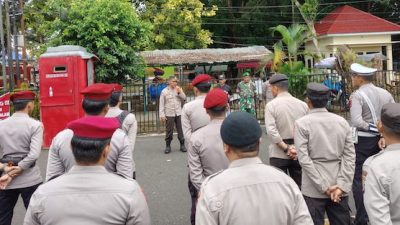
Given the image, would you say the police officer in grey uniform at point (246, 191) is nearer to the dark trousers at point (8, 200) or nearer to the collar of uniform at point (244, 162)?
the collar of uniform at point (244, 162)

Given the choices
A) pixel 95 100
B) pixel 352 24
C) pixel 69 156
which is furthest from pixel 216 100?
pixel 352 24

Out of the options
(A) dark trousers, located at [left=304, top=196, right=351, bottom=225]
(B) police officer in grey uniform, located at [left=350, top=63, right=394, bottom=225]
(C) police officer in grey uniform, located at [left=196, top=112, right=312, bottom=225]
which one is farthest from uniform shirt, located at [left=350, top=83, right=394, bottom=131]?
(C) police officer in grey uniform, located at [left=196, top=112, right=312, bottom=225]

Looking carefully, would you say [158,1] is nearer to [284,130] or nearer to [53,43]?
[53,43]

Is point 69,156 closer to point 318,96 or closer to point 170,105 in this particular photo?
point 318,96

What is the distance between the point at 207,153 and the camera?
4.07m

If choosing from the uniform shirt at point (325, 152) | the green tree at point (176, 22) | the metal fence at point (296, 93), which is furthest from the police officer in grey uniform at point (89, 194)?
the green tree at point (176, 22)

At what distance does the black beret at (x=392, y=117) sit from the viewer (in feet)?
9.34

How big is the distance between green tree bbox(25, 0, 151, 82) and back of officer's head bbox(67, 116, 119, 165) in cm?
1229

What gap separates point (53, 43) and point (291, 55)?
871cm

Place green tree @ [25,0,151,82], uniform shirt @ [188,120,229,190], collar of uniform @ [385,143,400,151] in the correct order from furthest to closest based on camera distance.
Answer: green tree @ [25,0,151,82] → uniform shirt @ [188,120,229,190] → collar of uniform @ [385,143,400,151]

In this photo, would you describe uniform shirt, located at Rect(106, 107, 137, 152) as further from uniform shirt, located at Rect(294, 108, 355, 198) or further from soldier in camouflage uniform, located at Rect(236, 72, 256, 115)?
soldier in camouflage uniform, located at Rect(236, 72, 256, 115)

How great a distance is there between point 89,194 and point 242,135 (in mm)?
835

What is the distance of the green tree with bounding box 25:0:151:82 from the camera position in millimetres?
14430

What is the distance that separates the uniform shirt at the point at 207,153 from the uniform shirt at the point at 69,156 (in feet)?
1.92
